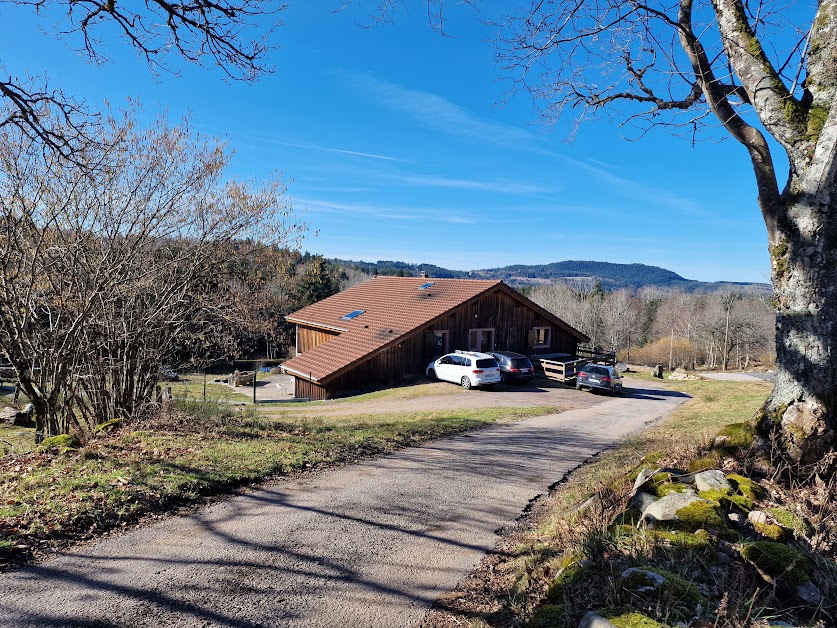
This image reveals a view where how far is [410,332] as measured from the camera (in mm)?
24031

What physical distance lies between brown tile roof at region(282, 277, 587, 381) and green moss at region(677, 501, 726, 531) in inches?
762

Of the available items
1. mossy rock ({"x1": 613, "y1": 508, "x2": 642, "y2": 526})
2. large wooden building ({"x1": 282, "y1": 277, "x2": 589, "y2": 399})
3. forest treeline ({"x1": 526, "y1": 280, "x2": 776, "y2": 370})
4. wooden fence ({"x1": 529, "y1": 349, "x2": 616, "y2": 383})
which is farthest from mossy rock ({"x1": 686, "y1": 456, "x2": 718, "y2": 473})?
forest treeline ({"x1": 526, "y1": 280, "x2": 776, "y2": 370})

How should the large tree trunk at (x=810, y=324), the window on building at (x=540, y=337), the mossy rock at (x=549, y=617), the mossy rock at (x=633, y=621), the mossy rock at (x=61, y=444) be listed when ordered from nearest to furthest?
the mossy rock at (x=633, y=621)
the mossy rock at (x=549, y=617)
the large tree trunk at (x=810, y=324)
the mossy rock at (x=61, y=444)
the window on building at (x=540, y=337)

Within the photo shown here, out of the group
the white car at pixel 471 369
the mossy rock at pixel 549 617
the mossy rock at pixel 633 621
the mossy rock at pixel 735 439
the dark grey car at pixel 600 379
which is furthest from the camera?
the dark grey car at pixel 600 379

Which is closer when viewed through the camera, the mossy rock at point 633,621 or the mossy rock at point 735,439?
the mossy rock at point 633,621

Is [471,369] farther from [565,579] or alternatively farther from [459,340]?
[565,579]

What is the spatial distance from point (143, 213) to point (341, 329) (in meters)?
17.5

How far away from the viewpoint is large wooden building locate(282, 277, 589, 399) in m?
23.6

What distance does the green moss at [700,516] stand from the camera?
4141 mm

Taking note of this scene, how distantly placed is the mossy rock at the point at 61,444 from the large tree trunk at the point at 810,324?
10.1 m

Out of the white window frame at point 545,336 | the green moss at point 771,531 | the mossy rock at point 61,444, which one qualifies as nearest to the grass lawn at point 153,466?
the mossy rock at point 61,444

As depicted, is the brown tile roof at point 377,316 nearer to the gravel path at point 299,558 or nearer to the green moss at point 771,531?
the gravel path at point 299,558

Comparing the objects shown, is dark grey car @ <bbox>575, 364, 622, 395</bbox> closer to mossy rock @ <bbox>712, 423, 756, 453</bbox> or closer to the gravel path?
the gravel path

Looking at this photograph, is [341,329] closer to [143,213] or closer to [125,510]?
[143,213]
